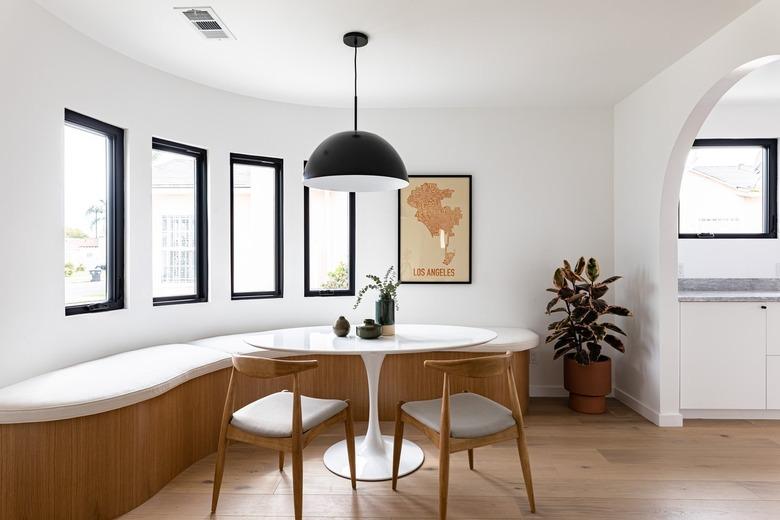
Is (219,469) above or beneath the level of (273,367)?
beneath

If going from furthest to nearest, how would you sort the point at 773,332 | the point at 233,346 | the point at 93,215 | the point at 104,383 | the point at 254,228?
the point at 254,228 < the point at 773,332 < the point at 233,346 < the point at 93,215 < the point at 104,383

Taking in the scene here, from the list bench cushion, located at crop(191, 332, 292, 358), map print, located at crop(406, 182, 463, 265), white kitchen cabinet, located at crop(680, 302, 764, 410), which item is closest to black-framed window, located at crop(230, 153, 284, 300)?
bench cushion, located at crop(191, 332, 292, 358)

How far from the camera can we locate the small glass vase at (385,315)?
9.54 ft

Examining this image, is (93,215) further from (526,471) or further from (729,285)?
(729,285)

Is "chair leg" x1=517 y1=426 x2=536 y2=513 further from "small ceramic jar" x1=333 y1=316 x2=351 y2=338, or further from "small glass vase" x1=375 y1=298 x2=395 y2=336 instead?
"small ceramic jar" x1=333 y1=316 x2=351 y2=338

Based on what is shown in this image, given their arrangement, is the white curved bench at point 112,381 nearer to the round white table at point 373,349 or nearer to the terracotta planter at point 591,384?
the round white table at point 373,349

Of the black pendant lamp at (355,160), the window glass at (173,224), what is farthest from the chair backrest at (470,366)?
the window glass at (173,224)

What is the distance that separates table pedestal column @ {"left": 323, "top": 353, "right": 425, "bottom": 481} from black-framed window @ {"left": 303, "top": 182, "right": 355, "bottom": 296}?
1.51m

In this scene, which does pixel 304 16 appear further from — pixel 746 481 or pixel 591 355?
pixel 746 481

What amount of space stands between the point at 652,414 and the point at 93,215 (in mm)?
4186

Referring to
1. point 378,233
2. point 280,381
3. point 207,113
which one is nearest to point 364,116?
point 378,233

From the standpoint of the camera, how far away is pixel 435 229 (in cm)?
423

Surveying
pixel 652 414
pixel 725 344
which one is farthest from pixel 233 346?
pixel 725 344

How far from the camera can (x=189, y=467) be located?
9.37 ft
